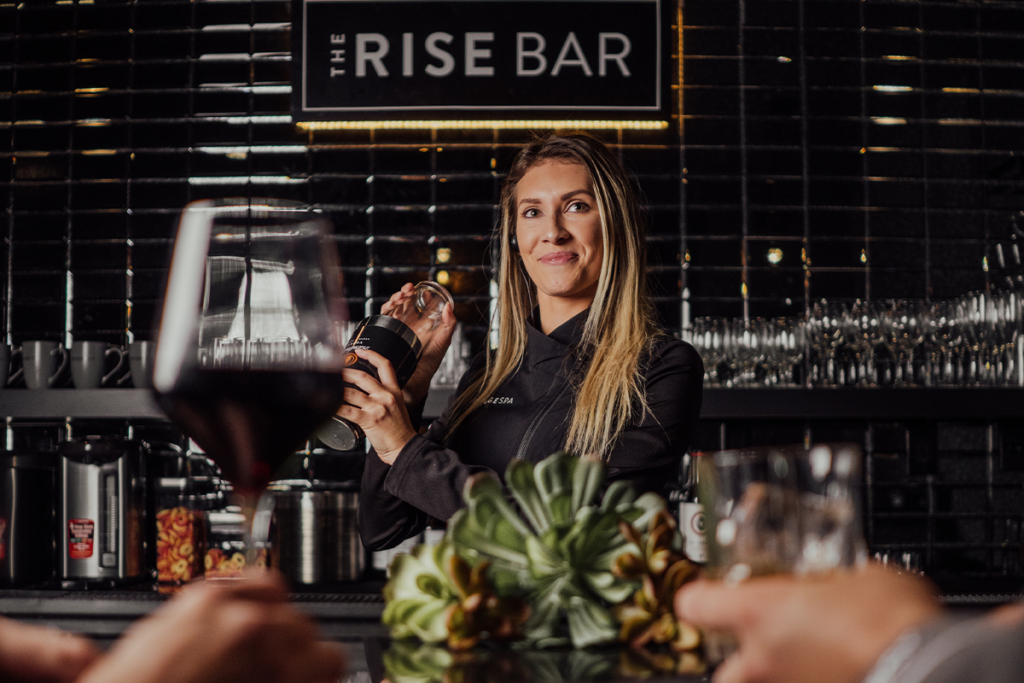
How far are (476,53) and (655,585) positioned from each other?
216cm

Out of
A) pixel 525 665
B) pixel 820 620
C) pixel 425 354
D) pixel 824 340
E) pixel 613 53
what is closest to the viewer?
pixel 820 620

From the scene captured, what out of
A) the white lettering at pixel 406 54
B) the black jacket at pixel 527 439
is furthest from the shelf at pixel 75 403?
the white lettering at pixel 406 54

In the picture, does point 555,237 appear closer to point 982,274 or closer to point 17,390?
point 17,390

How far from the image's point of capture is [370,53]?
236cm

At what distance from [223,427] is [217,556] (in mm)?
1830

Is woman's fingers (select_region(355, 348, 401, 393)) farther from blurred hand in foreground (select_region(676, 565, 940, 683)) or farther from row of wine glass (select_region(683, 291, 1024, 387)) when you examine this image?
row of wine glass (select_region(683, 291, 1024, 387))

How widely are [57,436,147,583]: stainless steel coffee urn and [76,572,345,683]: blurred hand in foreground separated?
1.93 meters

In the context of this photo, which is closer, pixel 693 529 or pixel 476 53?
pixel 693 529

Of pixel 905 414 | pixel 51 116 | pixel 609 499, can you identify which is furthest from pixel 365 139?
pixel 609 499

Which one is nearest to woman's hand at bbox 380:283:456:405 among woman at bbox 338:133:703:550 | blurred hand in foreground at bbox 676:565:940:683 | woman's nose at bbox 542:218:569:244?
woman at bbox 338:133:703:550

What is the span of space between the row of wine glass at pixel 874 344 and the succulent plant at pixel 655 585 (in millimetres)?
1678

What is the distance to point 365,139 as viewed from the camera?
2.45 m

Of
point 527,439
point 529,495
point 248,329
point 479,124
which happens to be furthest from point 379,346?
point 479,124

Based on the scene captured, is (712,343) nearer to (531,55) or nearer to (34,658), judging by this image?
(531,55)
